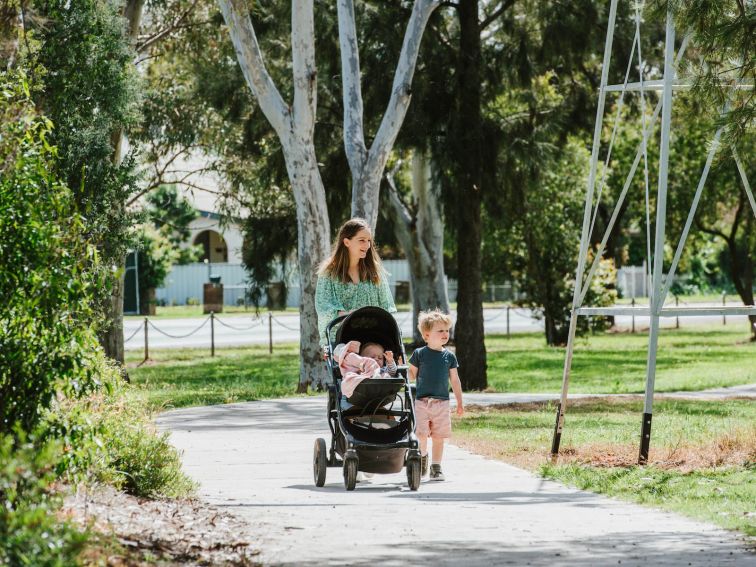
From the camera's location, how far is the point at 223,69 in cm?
2575

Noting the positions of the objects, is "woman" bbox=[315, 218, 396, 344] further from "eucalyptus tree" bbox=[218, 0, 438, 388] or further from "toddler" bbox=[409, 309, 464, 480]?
"eucalyptus tree" bbox=[218, 0, 438, 388]

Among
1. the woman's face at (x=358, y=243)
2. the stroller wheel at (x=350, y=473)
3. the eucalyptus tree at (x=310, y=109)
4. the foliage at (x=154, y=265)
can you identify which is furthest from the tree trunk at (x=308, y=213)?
the foliage at (x=154, y=265)

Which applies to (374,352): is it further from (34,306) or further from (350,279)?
(34,306)

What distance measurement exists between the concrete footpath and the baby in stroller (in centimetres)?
83

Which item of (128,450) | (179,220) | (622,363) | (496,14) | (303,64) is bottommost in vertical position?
(622,363)

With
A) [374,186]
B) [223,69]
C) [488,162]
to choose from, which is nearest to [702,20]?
[374,186]

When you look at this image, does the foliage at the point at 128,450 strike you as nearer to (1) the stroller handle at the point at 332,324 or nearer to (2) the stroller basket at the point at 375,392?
(2) the stroller basket at the point at 375,392

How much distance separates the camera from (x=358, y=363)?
8719mm

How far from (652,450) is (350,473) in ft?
12.2

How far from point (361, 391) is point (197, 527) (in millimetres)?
1897

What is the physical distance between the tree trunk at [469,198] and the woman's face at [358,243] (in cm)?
1191

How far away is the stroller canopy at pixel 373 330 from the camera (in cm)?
897

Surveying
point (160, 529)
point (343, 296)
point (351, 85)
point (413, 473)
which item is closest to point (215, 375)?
point (351, 85)

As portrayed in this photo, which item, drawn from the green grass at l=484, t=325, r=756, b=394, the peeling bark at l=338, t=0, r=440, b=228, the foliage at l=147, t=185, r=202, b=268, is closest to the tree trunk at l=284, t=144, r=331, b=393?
the peeling bark at l=338, t=0, r=440, b=228
